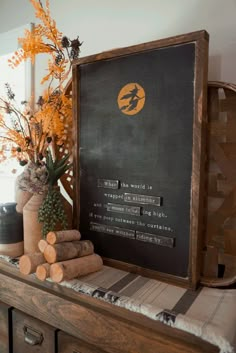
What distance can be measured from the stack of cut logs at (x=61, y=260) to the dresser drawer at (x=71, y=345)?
17 cm

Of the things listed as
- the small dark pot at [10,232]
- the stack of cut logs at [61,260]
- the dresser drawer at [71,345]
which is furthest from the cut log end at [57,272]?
the small dark pot at [10,232]

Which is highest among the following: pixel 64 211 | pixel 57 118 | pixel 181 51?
pixel 181 51

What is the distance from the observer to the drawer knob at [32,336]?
89 centimetres

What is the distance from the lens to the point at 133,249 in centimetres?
95

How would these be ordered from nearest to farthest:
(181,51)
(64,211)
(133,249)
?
(181,51), (133,249), (64,211)

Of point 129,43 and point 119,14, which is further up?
→ point 119,14

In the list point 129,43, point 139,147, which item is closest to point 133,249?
point 139,147

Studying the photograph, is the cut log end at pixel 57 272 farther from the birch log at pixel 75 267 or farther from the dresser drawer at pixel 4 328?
the dresser drawer at pixel 4 328

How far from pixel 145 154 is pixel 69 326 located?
0.59m

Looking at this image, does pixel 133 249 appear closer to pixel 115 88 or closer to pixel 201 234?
pixel 201 234

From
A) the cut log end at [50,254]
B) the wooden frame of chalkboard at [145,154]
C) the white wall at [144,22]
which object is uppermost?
the white wall at [144,22]

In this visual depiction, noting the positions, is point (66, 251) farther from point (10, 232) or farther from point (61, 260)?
point (10, 232)

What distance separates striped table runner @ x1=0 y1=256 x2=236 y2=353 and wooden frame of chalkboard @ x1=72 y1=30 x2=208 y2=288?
48 millimetres

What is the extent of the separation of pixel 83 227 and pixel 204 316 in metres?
0.55
